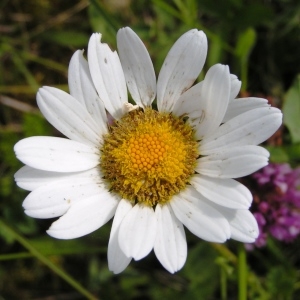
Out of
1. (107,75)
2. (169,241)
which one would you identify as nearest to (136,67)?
(107,75)

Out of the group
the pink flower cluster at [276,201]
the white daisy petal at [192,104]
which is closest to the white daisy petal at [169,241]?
the white daisy petal at [192,104]

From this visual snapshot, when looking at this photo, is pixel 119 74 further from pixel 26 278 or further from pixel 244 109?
pixel 26 278

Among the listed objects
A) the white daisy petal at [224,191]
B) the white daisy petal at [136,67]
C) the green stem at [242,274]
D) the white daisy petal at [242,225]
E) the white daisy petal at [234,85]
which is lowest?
the green stem at [242,274]

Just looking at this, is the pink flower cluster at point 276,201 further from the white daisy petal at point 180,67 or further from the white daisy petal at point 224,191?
the white daisy petal at point 180,67

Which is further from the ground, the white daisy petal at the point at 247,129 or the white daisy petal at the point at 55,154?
the white daisy petal at the point at 55,154

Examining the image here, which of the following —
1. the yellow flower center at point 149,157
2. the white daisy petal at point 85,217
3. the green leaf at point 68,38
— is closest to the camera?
the white daisy petal at point 85,217

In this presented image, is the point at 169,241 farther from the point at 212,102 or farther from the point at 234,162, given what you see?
the point at 212,102

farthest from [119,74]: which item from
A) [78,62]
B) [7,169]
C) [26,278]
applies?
[26,278]
